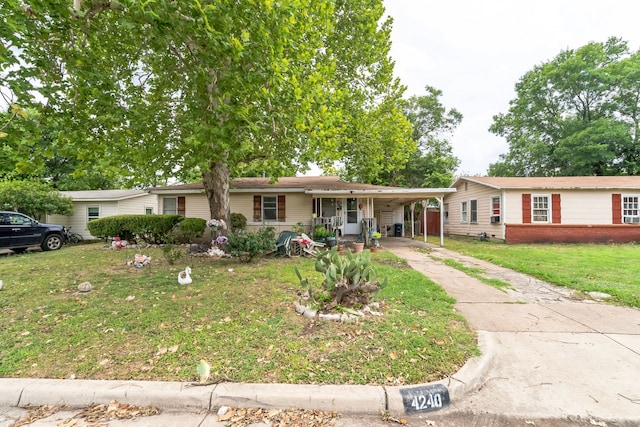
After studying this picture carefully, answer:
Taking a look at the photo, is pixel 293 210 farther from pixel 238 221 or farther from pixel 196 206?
pixel 196 206

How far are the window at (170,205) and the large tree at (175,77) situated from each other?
4.32 metres

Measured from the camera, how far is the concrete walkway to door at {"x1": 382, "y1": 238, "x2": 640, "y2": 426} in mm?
2238

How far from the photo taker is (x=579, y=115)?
25047 millimetres

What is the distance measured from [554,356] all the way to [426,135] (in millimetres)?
25697

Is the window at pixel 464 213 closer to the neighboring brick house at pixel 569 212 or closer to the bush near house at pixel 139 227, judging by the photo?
the neighboring brick house at pixel 569 212

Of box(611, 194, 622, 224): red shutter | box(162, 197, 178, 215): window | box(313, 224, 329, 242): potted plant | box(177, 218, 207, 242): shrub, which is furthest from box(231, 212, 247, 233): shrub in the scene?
box(611, 194, 622, 224): red shutter

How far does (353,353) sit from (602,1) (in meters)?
14.5

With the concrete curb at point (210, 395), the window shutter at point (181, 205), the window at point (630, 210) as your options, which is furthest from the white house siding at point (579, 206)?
the window shutter at point (181, 205)

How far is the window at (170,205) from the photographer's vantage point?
543 inches

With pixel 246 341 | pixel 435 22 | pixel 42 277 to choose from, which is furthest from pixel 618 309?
pixel 42 277

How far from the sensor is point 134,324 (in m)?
3.61

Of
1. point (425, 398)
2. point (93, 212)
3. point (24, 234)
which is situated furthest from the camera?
point (93, 212)

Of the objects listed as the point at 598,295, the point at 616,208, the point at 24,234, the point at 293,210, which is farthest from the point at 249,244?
the point at 616,208

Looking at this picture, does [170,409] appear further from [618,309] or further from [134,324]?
[618,309]
